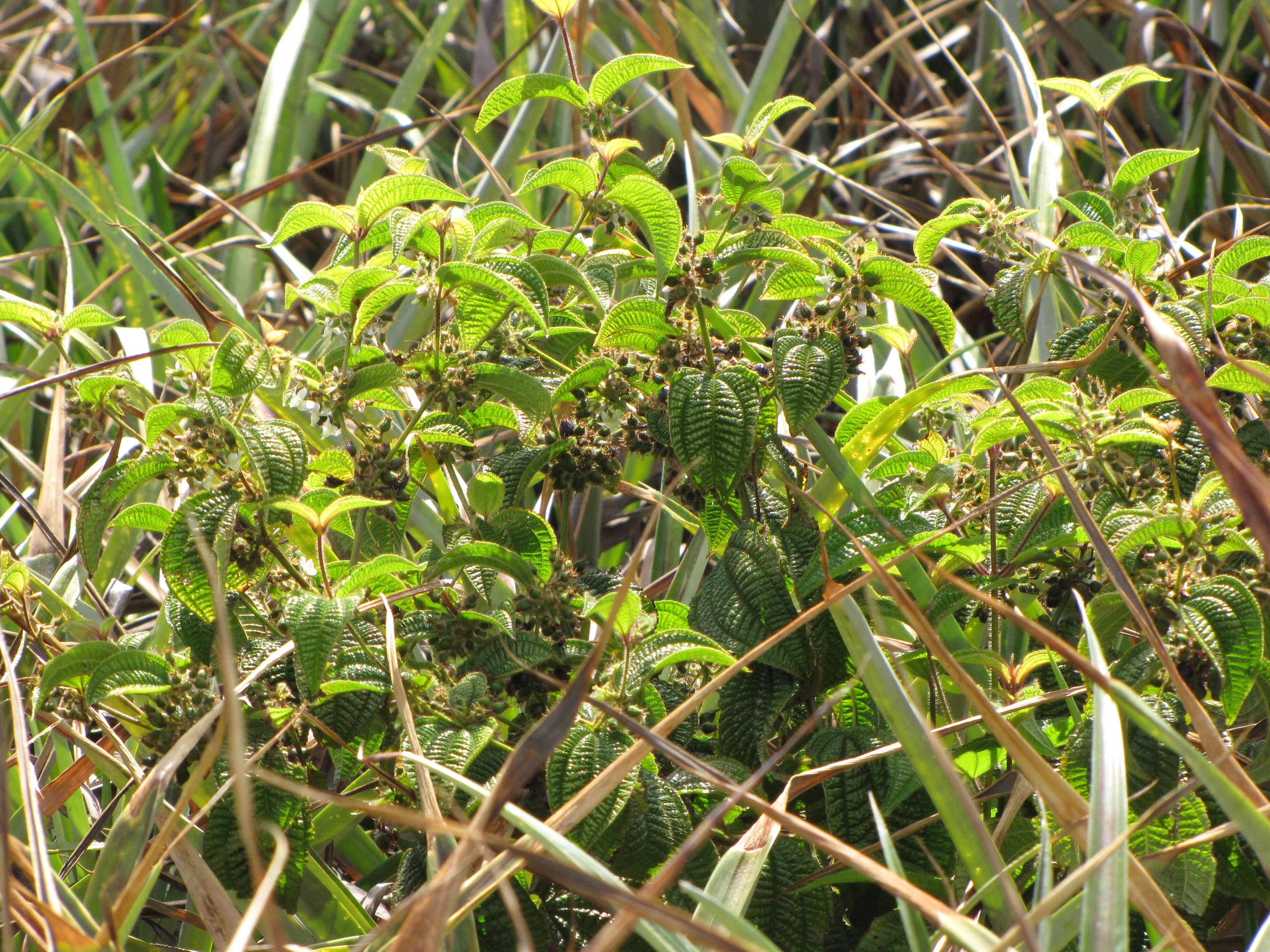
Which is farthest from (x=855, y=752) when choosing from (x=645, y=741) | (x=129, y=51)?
(x=129, y=51)

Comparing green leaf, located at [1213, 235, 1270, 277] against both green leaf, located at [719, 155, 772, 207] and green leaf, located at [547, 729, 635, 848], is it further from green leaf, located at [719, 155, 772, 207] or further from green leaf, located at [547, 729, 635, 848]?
green leaf, located at [547, 729, 635, 848]

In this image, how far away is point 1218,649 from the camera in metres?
0.77

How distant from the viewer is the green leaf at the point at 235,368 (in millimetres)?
857

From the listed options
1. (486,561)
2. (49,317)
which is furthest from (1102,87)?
(49,317)

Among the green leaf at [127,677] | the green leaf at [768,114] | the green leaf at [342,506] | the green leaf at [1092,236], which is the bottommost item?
the green leaf at [127,677]

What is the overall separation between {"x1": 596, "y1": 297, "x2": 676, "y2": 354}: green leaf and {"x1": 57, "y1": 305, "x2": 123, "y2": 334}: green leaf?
408 mm

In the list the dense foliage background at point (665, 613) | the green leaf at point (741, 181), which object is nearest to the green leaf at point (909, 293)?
the dense foliage background at point (665, 613)

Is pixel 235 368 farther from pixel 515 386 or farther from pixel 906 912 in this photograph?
pixel 906 912

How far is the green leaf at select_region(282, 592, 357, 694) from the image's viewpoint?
77 centimetres

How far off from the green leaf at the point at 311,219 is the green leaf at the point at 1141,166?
678mm

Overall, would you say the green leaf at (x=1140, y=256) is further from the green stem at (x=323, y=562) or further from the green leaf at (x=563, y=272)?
the green stem at (x=323, y=562)

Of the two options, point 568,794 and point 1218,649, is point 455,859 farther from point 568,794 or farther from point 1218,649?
point 1218,649

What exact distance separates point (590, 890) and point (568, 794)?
0.21 meters

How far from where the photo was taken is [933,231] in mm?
1037
